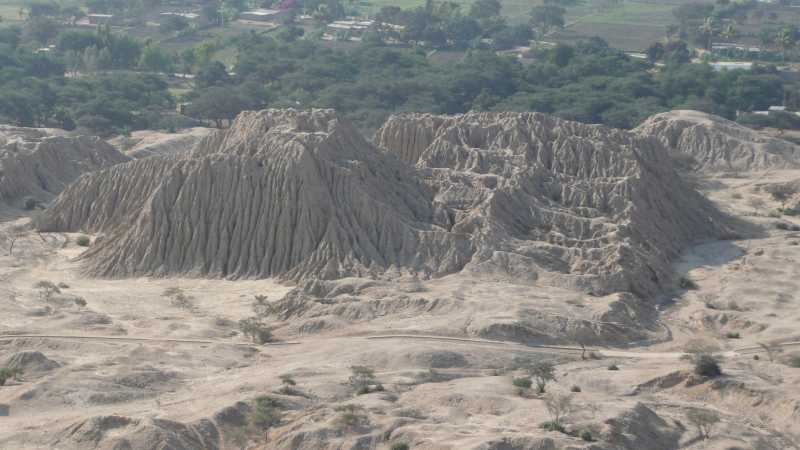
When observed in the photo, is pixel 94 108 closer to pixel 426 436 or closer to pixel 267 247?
pixel 267 247

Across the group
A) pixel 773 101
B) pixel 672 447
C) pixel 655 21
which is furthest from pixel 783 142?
pixel 655 21

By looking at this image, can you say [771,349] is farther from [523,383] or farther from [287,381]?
[287,381]

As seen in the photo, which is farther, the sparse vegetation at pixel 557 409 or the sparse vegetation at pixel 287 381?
the sparse vegetation at pixel 287 381

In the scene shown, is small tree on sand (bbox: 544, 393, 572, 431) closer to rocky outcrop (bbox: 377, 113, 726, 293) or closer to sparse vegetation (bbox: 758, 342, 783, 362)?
sparse vegetation (bbox: 758, 342, 783, 362)

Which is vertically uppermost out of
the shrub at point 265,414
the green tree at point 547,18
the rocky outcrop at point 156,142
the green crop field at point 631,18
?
the shrub at point 265,414

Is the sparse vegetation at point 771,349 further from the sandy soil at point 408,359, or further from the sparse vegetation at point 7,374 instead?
the sparse vegetation at point 7,374

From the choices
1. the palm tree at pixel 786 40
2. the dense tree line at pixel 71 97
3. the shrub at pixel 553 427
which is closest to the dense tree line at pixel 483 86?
the dense tree line at pixel 71 97
